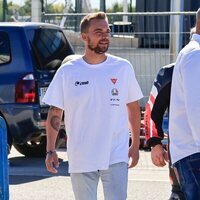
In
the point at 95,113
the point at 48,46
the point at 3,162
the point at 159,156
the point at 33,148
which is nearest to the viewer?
the point at 159,156

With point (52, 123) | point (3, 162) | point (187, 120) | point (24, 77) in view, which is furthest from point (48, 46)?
point (187, 120)

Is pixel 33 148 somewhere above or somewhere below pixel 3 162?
below

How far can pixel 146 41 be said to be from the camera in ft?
42.5

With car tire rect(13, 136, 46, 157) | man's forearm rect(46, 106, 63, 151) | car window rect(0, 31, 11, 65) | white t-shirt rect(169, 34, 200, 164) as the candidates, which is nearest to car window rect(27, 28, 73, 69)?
car window rect(0, 31, 11, 65)

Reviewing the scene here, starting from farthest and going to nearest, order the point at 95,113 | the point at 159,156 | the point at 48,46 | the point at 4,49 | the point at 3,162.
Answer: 1. the point at 48,46
2. the point at 4,49
3. the point at 3,162
4. the point at 95,113
5. the point at 159,156

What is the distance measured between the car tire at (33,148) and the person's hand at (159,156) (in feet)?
20.6

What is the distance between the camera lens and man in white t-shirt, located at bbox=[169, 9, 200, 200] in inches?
162

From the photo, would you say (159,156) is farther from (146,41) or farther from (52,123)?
(146,41)

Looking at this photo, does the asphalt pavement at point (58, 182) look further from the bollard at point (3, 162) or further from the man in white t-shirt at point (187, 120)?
the man in white t-shirt at point (187, 120)

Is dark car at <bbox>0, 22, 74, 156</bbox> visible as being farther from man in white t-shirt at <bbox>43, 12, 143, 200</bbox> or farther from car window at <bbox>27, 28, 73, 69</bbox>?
man in white t-shirt at <bbox>43, 12, 143, 200</bbox>

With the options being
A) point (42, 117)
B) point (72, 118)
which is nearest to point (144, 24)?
point (42, 117)

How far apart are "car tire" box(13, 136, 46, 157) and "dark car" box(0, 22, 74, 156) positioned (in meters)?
0.50

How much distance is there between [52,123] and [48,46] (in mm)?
5337

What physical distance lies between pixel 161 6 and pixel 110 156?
40.0 feet
